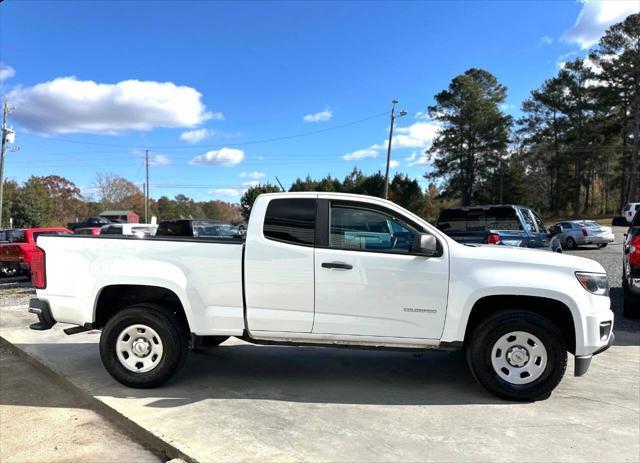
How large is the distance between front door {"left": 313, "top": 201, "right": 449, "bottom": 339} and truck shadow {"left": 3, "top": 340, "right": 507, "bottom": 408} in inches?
25.2

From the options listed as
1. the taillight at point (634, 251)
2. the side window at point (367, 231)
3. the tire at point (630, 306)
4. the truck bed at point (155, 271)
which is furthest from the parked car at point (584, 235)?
the truck bed at point (155, 271)

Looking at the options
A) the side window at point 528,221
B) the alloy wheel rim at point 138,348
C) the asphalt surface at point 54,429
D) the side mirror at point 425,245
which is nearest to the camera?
the asphalt surface at point 54,429

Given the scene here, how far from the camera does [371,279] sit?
440cm

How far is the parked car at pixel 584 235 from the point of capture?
77.8 ft

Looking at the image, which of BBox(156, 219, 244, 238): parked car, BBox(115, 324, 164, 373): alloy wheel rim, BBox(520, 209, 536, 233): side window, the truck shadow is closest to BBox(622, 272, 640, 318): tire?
BBox(520, 209, 536, 233): side window

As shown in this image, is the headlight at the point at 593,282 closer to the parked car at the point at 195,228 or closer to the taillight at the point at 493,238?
the taillight at the point at 493,238

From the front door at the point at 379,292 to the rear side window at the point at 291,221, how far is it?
0.24 m

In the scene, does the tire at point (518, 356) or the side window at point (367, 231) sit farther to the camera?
the side window at point (367, 231)

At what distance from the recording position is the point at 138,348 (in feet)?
15.4

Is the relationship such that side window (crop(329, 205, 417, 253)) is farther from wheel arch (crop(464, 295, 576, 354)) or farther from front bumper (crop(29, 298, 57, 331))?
front bumper (crop(29, 298, 57, 331))

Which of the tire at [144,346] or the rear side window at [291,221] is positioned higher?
the rear side window at [291,221]

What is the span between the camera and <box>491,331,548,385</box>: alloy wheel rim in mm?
4418

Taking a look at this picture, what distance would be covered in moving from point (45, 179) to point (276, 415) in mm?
113092

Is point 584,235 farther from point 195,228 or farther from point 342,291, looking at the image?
point 342,291
